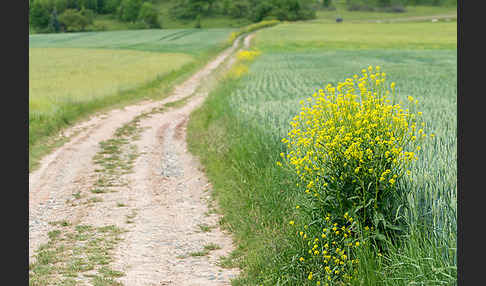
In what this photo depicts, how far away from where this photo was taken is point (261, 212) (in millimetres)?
8609

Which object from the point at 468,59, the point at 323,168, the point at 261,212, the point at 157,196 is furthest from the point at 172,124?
the point at 468,59

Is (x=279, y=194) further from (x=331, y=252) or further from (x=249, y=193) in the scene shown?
(x=331, y=252)

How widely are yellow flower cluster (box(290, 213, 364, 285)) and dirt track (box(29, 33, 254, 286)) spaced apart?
4.79 feet

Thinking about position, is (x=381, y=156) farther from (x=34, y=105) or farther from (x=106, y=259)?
(x=34, y=105)

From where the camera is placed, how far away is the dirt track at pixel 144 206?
762cm

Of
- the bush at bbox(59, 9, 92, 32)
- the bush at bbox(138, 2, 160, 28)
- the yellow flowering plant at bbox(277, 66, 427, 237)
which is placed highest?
the bush at bbox(138, 2, 160, 28)

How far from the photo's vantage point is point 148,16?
121m

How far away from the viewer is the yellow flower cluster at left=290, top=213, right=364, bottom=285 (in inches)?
227

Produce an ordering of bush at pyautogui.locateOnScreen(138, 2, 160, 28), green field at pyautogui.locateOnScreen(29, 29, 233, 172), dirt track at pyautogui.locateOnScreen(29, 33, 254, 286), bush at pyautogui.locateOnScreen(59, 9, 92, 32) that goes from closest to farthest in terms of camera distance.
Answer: dirt track at pyautogui.locateOnScreen(29, 33, 254, 286), green field at pyautogui.locateOnScreen(29, 29, 233, 172), bush at pyautogui.locateOnScreen(59, 9, 92, 32), bush at pyautogui.locateOnScreen(138, 2, 160, 28)

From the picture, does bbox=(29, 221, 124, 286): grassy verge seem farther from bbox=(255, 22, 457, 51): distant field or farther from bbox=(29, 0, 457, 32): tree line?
bbox=(29, 0, 457, 32): tree line

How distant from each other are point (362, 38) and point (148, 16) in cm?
6387

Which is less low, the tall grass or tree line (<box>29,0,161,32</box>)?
tree line (<box>29,0,161,32</box>)

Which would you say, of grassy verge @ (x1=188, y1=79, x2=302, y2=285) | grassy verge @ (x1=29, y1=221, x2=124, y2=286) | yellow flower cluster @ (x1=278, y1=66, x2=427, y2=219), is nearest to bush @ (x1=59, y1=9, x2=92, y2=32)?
grassy verge @ (x1=188, y1=79, x2=302, y2=285)

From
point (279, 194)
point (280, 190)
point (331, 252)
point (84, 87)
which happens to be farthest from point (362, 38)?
point (331, 252)
